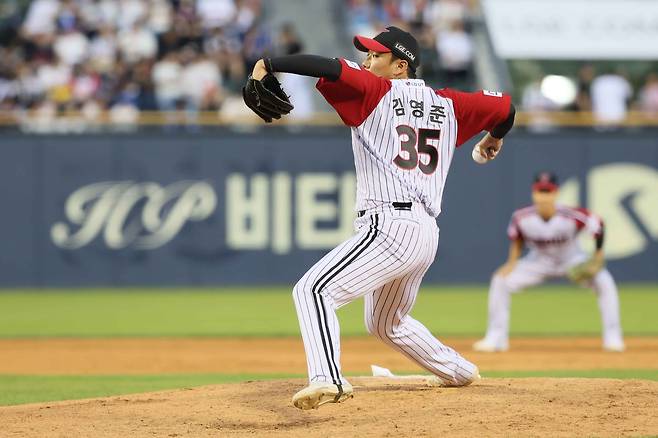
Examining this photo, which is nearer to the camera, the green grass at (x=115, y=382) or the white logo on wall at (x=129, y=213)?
the green grass at (x=115, y=382)

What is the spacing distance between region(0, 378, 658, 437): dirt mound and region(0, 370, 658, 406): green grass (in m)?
1.17

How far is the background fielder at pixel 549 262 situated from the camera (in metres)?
11.4

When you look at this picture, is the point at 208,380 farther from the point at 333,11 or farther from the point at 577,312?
the point at 333,11

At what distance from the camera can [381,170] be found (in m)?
6.26

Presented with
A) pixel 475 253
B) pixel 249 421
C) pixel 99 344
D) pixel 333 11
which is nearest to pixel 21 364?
Answer: pixel 99 344

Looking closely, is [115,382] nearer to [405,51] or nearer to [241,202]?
[405,51]

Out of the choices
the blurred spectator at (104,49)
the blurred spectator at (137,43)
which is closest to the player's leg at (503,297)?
the blurred spectator at (137,43)

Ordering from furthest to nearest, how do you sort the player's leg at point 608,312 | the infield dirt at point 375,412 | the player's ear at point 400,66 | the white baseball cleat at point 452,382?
the player's leg at point 608,312 → the white baseball cleat at point 452,382 → the player's ear at point 400,66 → the infield dirt at point 375,412

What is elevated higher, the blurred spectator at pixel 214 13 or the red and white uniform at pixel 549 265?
the blurred spectator at pixel 214 13

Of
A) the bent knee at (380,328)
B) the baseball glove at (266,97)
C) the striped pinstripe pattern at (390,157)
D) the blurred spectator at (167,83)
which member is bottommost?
→ the bent knee at (380,328)

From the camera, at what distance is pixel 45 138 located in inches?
704

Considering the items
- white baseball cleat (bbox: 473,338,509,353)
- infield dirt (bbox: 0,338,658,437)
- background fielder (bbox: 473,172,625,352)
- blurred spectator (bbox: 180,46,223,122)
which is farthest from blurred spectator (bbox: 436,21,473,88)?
infield dirt (bbox: 0,338,658,437)

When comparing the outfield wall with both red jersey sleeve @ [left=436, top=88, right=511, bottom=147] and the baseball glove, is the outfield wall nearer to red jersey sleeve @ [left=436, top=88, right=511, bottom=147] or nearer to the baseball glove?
red jersey sleeve @ [left=436, top=88, right=511, bottom=147]

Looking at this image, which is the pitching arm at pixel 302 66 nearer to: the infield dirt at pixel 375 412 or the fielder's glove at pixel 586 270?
the infield dirt at pixel 375 412
